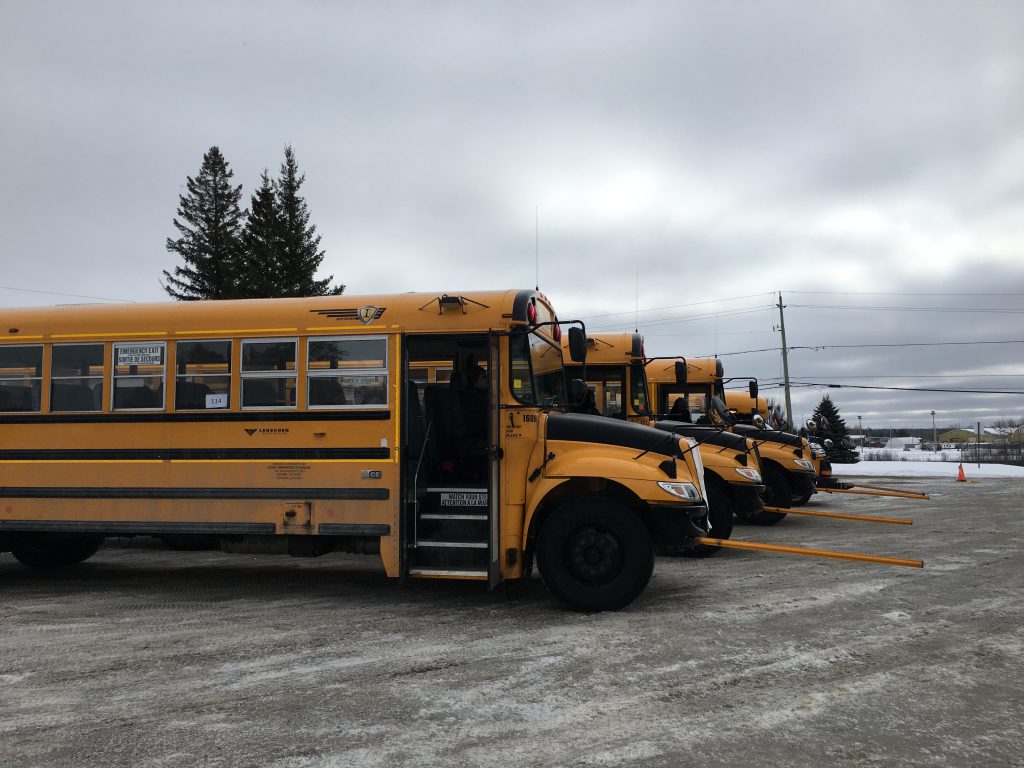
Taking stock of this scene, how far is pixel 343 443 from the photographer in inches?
247

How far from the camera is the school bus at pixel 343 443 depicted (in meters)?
5.97

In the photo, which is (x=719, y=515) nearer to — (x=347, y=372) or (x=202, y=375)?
(x=347, y=372)

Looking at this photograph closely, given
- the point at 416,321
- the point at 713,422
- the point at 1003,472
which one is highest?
the point at 416,321

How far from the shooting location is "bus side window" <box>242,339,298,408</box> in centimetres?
640

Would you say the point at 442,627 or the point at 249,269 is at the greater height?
the point at 249,269

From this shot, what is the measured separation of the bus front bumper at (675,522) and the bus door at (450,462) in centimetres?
133

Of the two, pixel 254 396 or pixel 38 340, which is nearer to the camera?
pixel 254 396

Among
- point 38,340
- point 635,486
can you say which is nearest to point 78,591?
point 38,340

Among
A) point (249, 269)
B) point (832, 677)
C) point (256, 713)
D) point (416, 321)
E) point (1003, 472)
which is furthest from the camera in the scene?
point (249, 269)

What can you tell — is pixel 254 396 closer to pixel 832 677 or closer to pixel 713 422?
pixel 832 677

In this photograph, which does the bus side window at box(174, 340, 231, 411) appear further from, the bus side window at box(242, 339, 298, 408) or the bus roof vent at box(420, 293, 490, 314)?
the bus roof vent at box(420, 293, 490, 314)

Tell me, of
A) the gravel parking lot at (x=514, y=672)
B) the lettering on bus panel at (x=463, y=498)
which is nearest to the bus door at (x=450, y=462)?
the lettering on bus panel at (x=463, y=498)

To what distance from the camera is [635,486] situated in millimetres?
5801

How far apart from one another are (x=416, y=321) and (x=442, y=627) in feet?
8.35
